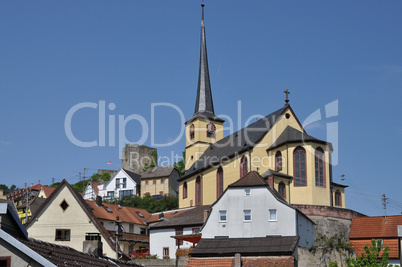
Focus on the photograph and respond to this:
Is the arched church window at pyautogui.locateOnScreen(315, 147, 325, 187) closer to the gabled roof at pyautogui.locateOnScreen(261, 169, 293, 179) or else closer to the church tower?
the gabled roof at pyautogui.locateOnScreen(261, 169, 293, 179)

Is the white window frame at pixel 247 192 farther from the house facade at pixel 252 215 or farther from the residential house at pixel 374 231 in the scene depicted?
Result: the residential house at pixel 374 231

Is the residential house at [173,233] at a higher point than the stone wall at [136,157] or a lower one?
lower

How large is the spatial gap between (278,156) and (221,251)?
2315cm

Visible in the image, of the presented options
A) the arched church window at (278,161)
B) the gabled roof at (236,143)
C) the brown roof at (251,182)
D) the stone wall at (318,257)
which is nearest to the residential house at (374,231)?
the stone wall at (318,257)

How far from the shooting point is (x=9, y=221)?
658 inches

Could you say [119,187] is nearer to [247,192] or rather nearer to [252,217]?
[247,192]

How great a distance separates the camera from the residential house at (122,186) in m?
114

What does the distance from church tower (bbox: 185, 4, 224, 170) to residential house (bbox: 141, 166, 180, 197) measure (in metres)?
20.1

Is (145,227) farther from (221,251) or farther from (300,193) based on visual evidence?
(221,251)

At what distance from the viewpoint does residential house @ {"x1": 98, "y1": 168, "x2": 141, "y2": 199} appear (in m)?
114

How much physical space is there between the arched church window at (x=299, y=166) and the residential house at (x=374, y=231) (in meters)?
6.12

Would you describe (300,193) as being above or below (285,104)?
below

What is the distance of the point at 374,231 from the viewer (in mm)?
55750

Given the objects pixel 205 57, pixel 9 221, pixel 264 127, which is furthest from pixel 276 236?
pixel 205 57
